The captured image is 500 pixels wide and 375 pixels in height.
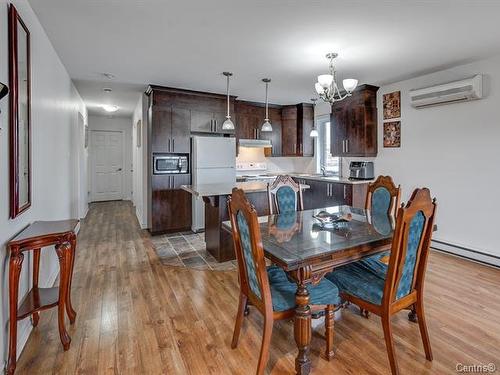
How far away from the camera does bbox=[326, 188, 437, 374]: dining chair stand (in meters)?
1.56

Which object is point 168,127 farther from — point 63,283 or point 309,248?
point 309,248

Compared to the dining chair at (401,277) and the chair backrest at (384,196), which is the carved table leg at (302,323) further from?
the chair backrest at (384,196)

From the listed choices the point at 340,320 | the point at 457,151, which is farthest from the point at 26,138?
the point at 457,151

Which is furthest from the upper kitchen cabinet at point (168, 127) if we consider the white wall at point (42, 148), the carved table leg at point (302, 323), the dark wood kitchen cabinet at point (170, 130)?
the carved table leg at point (302, 323)

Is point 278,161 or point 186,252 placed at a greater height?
point 278,161

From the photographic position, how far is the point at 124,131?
8312mm

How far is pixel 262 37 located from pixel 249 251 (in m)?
2.13

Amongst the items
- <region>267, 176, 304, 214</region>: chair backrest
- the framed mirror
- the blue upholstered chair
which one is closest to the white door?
the framed mirror

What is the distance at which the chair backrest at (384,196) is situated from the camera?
2703 millimetres

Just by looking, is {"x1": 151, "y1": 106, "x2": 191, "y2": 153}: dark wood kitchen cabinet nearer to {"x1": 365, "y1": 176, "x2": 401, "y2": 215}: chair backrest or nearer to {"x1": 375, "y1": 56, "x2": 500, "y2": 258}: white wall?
{"x1": 365, "y1": 176, "x2": 401, "y2": 215}: chair backrest

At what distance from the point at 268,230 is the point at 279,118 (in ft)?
15.3

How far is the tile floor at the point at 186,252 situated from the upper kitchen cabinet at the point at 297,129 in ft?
9.36

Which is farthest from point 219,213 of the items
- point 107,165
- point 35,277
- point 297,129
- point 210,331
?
point 107,165

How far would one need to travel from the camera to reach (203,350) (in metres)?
1.91
